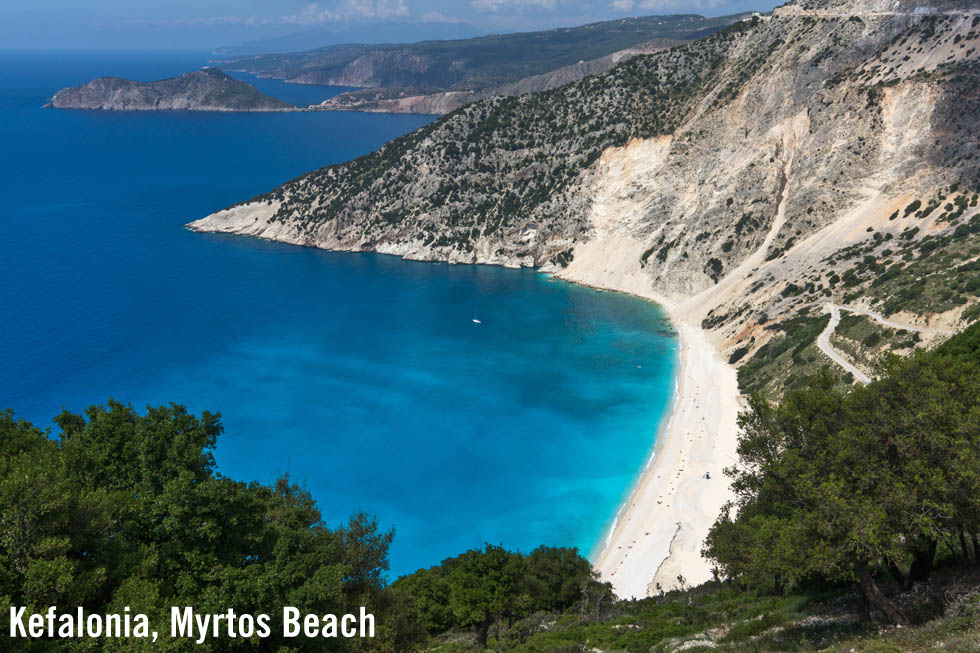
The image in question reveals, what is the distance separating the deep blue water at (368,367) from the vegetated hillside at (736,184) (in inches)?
311

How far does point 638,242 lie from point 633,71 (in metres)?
37.7

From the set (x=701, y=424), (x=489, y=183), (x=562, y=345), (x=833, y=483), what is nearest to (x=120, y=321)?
(x=562, y=345)

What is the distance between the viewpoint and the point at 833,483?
1881 centimetres

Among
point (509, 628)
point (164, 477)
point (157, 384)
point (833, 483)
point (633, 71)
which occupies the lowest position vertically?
point (509, 628)

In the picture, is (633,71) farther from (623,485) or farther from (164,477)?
(164,477)

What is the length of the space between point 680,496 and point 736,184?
57673 mm

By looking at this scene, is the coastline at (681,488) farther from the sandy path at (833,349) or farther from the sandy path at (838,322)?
the sandy path at (838,322)

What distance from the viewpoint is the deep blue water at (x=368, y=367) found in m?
50.4

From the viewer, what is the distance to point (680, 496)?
158ft

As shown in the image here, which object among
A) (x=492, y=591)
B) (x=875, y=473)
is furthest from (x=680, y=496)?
(x=875, y=473)

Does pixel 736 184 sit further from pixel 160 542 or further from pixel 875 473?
pixel 160 542

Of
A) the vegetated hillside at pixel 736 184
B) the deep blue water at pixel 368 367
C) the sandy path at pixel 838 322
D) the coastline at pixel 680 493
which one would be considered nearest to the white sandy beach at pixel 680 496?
the coastline at pixel 680 493

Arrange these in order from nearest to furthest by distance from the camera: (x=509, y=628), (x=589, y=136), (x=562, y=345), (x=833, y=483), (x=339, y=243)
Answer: (x=833, y=483) → (x=509, y=628) → (x=562, y=345) → (x=589, y=136) → (x=339, y=243)

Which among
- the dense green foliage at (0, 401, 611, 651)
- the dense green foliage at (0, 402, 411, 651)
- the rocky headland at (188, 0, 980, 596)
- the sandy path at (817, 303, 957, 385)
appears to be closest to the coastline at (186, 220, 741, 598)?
the rocky headland at (188, 0, 980, 596)
